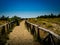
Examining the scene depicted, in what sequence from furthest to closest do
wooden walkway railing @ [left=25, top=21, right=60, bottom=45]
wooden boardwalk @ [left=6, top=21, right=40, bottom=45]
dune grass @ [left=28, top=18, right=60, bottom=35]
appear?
dune grass @ [left=28, top=18, right=60, bottom=35]
wooden boardwalk @ [left=6, top=21, right=40, bottom=45]
wooden walkway railing @ [left=25, top=21, right=60, bottom=45]

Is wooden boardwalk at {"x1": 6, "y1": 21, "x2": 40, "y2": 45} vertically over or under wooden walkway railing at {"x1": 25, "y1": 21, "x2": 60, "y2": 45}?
under

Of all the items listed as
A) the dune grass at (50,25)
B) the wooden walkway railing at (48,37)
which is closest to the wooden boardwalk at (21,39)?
the wooden walkway railing at (48,37)

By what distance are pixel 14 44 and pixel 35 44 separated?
4.16ft

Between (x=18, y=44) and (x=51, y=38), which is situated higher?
(x=51, y=38)

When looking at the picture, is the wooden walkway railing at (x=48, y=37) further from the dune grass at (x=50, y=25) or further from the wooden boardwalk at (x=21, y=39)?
the dune grass at (x=50, y=25)

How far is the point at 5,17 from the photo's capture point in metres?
33.0

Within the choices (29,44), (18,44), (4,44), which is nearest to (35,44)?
(29,44)

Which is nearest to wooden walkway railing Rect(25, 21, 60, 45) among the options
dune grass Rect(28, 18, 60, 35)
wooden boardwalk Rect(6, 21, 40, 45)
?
wooden boardwalk Rect(6, 21, 40, 45)

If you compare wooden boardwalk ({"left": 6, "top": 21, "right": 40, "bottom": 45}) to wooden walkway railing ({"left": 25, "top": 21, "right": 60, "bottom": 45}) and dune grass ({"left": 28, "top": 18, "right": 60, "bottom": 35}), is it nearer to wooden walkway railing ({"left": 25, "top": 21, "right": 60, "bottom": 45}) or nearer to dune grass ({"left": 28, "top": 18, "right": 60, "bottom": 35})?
wooden walkway railing ({"left": 25, "top": 21, "right": 60, "bottom": 45})

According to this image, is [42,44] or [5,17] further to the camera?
[5,17]

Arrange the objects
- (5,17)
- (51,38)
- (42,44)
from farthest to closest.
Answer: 1. (5,17)
2. (42,44)
3. (51,38)

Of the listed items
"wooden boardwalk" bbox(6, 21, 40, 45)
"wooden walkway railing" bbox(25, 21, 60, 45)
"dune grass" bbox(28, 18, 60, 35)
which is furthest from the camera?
"dune grass" bbox(28, 18, 60, 35)

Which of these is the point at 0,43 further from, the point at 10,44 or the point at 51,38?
the point at 51,38

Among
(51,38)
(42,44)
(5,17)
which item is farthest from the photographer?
(5,17)
